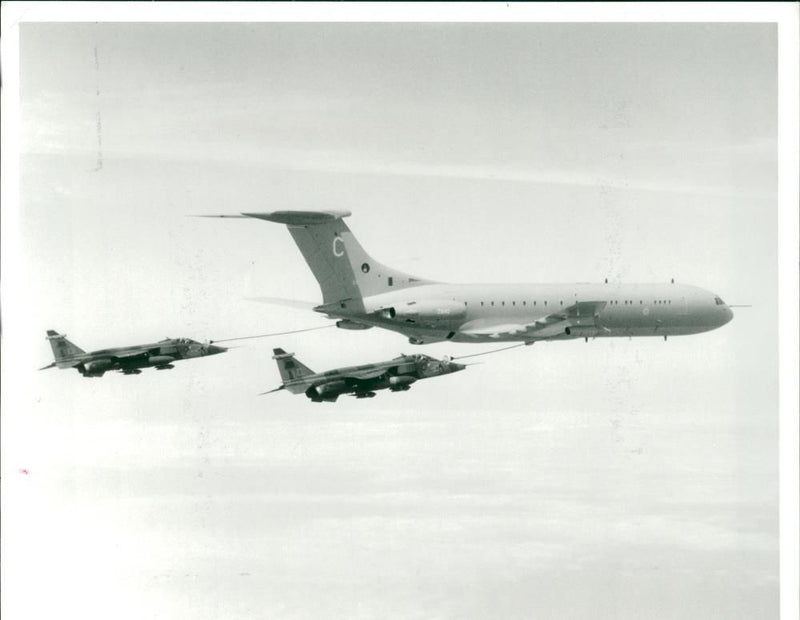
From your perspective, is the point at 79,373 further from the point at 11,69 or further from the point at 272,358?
the point at 11,69

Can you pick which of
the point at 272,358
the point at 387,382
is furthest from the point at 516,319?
the point at 272,358

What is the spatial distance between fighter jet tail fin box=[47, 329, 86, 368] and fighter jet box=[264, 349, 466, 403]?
16.5 feet

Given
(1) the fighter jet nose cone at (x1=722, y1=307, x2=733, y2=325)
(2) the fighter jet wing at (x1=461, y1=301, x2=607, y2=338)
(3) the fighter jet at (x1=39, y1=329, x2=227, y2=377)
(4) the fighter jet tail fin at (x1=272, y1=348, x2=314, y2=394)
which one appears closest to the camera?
(4) the fighter jet tail fin at (x1=272, y1=348, x2=314, y2=394)

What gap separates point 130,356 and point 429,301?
7703 millimetres

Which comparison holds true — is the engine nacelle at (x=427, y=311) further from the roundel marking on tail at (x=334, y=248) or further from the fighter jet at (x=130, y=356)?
the fighter jet at (x=130, y=356)

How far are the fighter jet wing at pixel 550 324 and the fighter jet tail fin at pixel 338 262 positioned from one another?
195cm

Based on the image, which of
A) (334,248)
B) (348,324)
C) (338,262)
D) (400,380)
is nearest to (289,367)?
(348,324)

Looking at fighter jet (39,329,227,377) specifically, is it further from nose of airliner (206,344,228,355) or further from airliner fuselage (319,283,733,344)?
airliner fuselage (319,283,733,344)

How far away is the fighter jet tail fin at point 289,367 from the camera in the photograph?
3222 cm

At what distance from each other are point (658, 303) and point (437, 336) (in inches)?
254

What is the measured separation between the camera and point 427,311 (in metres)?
33.2

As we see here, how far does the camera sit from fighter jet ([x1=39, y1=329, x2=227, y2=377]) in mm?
32500

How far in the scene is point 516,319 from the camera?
112 feet

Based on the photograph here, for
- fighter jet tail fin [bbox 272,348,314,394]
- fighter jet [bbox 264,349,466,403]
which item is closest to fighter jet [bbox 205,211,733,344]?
fighter jet [bbox 264,349,466,403]
